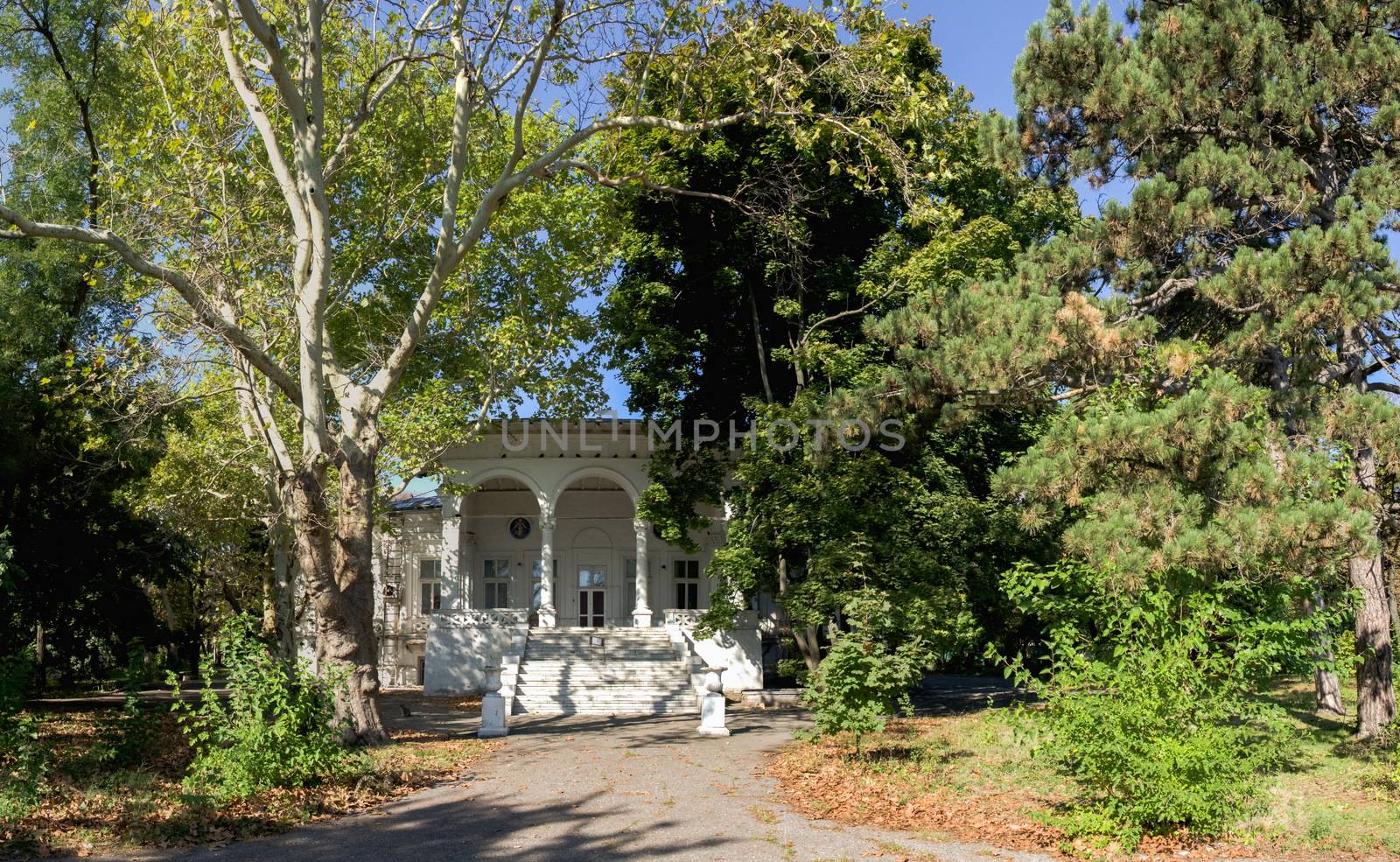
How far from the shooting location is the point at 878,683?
12.4 m

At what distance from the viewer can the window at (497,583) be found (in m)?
31.8

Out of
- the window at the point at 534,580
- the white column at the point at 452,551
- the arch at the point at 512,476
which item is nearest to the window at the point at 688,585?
the window at the point at 534,580

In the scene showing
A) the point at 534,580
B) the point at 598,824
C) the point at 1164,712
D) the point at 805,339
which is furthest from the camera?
the point at 534,580

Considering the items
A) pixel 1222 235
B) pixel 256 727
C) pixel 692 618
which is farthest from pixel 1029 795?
pixel 692 618

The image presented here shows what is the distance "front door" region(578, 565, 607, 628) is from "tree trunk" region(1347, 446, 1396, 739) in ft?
69.3

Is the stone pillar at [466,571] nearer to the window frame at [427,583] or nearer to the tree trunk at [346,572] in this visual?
the window frame at [427,583]

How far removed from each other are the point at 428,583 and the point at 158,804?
983 inches

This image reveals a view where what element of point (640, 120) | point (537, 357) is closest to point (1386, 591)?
point (640, 120)

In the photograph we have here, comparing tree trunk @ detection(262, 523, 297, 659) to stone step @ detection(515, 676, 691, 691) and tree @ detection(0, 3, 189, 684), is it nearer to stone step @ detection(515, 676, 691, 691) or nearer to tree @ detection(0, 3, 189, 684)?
tree @ detection(0, 3, 189, 684)

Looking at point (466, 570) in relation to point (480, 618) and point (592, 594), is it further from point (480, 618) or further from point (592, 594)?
point (480, 618)

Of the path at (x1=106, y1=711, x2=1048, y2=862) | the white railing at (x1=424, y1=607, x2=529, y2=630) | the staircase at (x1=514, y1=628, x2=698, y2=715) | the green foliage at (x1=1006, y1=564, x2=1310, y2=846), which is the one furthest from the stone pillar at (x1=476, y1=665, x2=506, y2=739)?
the green foliage at (x1=1006, y1=564, x2=1310, y2=846)

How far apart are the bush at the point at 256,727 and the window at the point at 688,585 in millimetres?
20633

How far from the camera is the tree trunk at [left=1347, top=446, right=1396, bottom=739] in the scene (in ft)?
43.2

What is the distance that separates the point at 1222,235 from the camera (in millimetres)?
14266
